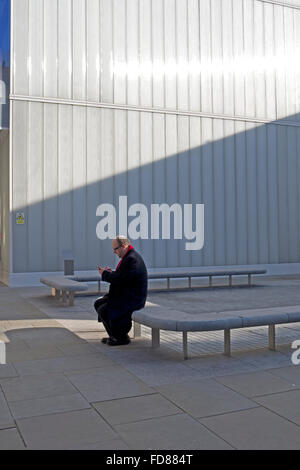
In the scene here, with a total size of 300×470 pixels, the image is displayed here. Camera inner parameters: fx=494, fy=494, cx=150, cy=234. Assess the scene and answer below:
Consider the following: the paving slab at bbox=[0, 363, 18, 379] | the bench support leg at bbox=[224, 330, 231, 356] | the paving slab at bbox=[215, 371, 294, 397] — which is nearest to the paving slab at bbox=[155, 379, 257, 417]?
the paving slab at bbox=[215, 371, 294, 397]

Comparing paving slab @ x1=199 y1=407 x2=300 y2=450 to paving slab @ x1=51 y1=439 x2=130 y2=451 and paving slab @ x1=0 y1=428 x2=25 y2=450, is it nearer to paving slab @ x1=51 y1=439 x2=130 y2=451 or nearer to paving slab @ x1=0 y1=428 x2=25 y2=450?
paving slab @ x1=51 y1=439 x2=130 y2=451

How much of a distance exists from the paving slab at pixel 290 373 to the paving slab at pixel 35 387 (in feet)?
7.01

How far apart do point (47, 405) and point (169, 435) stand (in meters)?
1.23

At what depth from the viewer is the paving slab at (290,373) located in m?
4.98

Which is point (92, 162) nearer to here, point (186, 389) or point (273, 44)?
point (273, 44)

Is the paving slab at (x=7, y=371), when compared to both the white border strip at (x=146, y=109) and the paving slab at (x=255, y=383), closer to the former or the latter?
the paving slab at (x=255, y=383)

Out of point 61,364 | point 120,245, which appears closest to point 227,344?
point 120,245

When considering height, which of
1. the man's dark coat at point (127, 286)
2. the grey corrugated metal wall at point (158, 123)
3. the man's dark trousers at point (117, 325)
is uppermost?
the grey corrugated metal wall at point (158, 123)

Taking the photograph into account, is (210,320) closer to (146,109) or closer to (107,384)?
(107,384)

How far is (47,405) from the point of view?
13.9ft

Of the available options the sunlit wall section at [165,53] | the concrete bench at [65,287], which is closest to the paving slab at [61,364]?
the concrete bench at [65,287]

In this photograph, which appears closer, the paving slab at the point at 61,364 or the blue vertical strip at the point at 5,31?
the paving slab at the point at 61,364

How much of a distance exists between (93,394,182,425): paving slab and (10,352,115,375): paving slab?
1262 millimetres

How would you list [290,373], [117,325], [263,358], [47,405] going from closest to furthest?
[47,405], [290,373], [263,358], [117,325]
